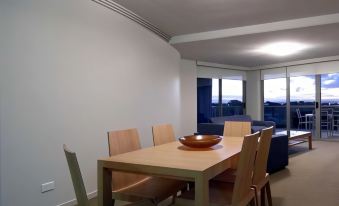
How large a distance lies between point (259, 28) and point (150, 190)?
353cm

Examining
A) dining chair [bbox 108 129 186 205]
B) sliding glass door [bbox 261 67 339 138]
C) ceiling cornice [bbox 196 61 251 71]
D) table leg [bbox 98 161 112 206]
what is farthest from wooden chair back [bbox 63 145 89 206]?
sliding glass door [bbox 261 67 339 138]

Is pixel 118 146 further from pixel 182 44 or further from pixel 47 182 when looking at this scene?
pixel 182 44

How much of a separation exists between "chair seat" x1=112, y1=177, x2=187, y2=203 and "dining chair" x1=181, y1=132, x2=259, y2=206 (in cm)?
18

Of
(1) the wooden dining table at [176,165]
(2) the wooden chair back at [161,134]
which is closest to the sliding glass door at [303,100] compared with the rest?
(2) the wooden chair back at [161,134]

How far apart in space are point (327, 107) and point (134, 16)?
6609mm

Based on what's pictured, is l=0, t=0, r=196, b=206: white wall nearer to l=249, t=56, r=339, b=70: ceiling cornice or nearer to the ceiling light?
the ceiling light

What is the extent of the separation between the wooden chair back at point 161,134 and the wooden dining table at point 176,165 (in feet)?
1.59

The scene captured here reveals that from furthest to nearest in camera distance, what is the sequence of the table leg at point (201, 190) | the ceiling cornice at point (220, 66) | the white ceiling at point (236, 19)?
the ceiling cornice at point (220, 66) < the white ceiling at point (236, 19) < the table leg at point (201, 190)

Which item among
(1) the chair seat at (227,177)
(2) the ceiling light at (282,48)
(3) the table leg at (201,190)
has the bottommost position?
(1) the chair seat at (227,177)

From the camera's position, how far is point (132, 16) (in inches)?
164

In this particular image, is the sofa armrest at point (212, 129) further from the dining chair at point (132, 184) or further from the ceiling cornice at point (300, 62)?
the ceiling cornice at point (300, 62)

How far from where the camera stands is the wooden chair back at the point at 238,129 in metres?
3.53

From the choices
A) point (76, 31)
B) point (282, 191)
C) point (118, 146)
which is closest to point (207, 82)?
point (282, 191)

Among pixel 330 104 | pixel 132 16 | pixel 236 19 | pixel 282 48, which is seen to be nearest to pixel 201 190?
pixel 132 16
